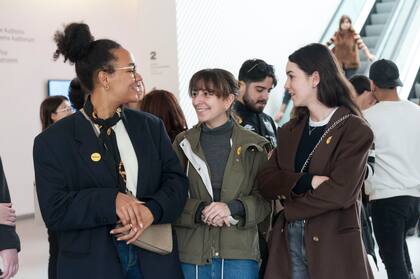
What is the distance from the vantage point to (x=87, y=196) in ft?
7.59

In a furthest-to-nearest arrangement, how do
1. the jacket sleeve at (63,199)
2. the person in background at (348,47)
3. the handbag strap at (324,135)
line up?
the person in background at (348,47) → the handbag strap at (324,135) → the jacket sleeve at (63,199)

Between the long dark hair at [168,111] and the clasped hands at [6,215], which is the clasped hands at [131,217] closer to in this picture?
the clasped hands at [6,215]

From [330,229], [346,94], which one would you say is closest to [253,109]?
[346,94]

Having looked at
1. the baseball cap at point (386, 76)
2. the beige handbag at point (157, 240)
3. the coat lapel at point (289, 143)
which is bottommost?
the beige handbag at point (157, 240)

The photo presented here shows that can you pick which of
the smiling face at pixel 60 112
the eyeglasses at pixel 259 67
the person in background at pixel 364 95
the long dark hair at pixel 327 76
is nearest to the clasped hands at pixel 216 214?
the long dark hair at pixel 327 76

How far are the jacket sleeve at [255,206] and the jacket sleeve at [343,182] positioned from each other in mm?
192

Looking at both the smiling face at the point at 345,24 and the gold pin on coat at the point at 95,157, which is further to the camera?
the smiling face at the point at 345,24

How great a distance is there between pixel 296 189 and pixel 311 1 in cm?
792

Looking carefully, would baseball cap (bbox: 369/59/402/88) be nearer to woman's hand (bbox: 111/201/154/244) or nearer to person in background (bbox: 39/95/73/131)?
person in background (bbox: 39/95/73/131)

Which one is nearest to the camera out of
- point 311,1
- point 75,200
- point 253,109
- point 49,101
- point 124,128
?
point 75,200

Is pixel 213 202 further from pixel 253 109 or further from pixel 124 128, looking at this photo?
pixel 253 109

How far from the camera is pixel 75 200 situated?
2.32 meters

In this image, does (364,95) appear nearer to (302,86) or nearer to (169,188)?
(302,86)

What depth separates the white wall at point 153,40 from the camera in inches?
303
